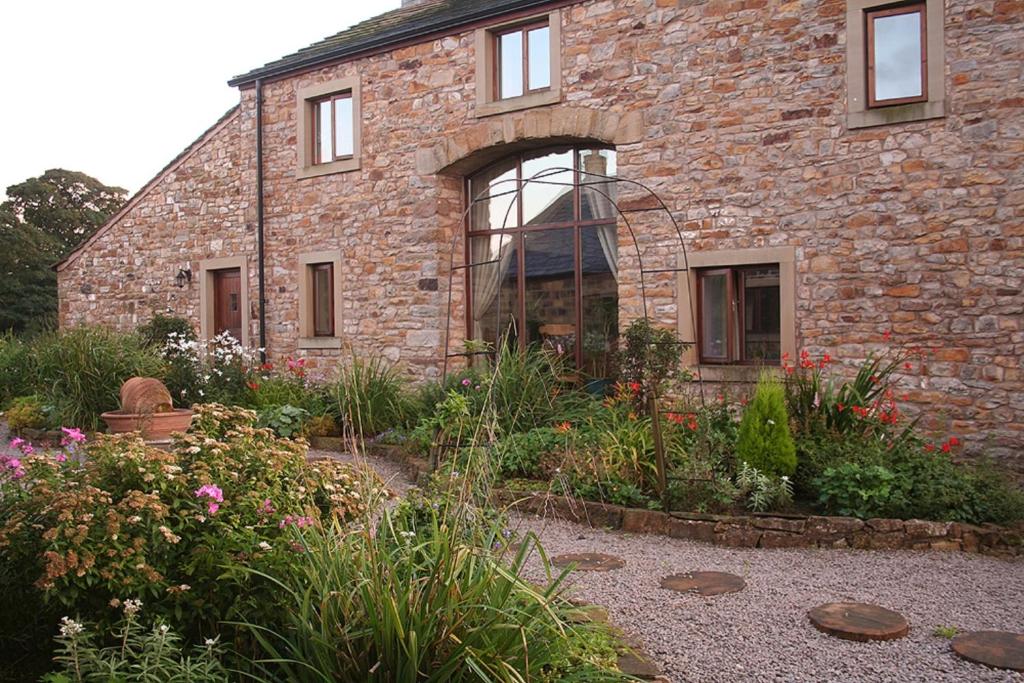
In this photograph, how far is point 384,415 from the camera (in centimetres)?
947

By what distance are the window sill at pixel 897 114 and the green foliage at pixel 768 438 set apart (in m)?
3.22

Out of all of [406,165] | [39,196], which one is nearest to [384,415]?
[406,165]

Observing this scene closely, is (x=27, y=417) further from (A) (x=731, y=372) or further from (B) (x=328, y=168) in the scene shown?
(A) (x=731, y=372)

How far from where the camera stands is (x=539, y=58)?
9898mm

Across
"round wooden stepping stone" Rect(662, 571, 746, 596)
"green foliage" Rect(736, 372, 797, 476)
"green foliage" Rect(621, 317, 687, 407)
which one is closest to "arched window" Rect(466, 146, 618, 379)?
"green foliage" Rect(621, 317, 687, 407)

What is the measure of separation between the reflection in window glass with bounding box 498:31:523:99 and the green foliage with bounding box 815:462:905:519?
6.15 meters

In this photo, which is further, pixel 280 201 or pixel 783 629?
pixel 280 201

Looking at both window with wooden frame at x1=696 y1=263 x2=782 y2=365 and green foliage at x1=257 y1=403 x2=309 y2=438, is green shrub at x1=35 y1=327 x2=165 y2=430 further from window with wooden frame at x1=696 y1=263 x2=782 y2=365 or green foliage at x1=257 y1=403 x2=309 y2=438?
window with wooden frame at x1=696 y1=263 x2=782 y2=365

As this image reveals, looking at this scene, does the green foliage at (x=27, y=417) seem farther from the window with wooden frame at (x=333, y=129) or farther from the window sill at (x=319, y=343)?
the window with wooden frame at (x=333, y=129)

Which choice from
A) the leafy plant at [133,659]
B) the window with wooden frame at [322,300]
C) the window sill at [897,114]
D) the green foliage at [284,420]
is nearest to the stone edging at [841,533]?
the leafy plant at [133,659]

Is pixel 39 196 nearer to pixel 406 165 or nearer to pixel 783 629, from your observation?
pixel 406 165

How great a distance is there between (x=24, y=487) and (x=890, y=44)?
7.84 metres

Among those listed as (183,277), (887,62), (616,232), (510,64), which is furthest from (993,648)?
(183,277)

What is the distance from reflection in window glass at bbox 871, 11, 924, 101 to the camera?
780 cm
